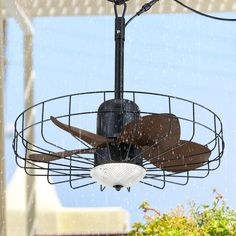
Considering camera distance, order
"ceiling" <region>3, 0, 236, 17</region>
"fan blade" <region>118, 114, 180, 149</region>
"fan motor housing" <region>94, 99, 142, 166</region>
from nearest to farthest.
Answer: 1. "fan blade" <region>118, 114, 180, 149</region>
2. "fan motor housing" <region>94, 99, 142, 166</region>
3. "ceiling" <region>3, 0, 236, 17</region>

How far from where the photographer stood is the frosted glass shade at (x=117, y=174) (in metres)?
1.93

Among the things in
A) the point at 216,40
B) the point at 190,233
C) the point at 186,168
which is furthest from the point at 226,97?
the point at 186,168


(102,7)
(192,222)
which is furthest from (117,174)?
(102,7)

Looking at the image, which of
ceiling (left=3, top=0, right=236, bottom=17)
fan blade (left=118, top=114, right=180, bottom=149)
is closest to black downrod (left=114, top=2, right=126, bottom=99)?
fan blade (left=118, top=114, right=180, bottom=149)

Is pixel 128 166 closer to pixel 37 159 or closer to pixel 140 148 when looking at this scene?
pixel 140 148

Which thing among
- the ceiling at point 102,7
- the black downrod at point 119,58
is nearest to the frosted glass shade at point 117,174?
the black downrod at point 119,58

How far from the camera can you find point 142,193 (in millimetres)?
6145

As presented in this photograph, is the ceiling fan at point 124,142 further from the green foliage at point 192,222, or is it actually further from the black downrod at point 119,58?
the green foliage at point 192,222

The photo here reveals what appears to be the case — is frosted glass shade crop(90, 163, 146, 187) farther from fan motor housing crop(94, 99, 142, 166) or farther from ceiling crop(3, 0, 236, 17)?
ceiling crop(3, 0, 236, 17)

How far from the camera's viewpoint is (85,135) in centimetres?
191

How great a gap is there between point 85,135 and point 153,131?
168mm

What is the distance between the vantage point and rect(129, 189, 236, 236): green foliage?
2.96 meters

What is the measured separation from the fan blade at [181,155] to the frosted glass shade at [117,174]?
88 millimetres

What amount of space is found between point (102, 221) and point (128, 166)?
4.41m
